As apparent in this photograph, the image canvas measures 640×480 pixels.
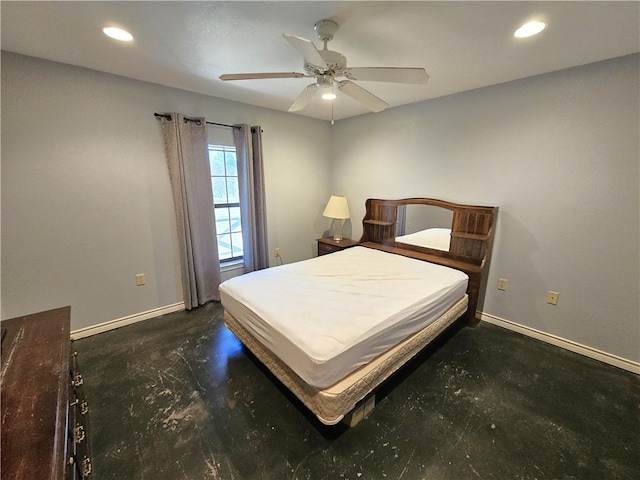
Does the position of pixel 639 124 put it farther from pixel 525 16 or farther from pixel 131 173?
pixel 131 173

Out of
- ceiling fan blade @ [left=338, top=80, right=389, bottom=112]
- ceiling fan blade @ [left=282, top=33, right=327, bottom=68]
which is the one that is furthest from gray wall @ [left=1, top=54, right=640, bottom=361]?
ceiling fan blade @ [left=282, top=33, right=327, bottom=68]

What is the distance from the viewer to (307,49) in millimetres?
1322

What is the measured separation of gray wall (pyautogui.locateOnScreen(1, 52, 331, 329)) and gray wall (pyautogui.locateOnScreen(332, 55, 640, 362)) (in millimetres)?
2562

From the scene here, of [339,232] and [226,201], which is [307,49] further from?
[339,232]

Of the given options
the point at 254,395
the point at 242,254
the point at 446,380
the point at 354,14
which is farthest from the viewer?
the point at 242,254

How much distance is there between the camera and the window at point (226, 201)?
321 centimetres

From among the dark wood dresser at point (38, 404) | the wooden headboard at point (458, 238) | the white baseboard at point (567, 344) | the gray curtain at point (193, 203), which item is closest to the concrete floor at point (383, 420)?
the white baseboard at point (567, 344)

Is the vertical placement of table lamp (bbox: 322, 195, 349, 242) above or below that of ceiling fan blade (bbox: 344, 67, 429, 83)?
below

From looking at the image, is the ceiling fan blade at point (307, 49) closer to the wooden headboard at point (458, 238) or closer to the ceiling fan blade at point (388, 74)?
the ceiling fan blade at point (388, 74)

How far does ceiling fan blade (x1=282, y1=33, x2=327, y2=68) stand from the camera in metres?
1.22

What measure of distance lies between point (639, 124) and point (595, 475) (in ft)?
7.47

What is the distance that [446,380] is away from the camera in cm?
196

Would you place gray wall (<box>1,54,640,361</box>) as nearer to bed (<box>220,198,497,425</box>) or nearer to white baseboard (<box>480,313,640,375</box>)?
white baseboard (<box>480,313,640,375</box>)

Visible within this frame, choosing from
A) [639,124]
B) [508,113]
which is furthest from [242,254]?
[639,124]
